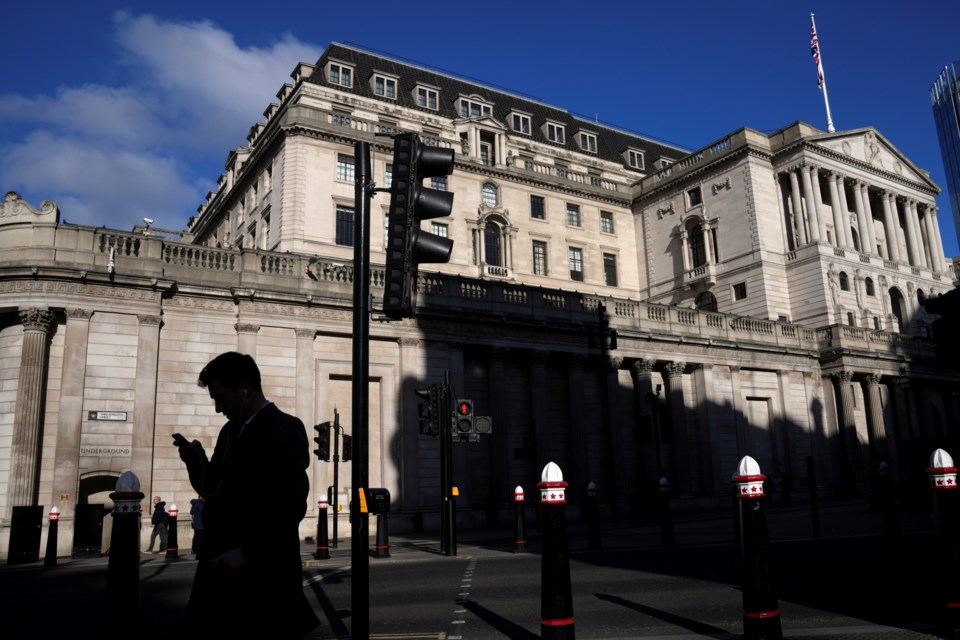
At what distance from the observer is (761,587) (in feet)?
23.2

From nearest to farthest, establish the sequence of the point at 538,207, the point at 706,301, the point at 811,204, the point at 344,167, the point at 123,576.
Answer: the point at 123,576 → the point at 344,167 → the point at 811,204 → the point at 538,207 → the point at 706,301

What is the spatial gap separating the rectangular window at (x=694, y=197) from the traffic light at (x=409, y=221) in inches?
1939

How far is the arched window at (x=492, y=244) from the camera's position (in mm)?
48781

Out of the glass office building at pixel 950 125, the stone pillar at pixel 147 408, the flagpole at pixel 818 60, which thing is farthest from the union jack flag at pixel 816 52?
the glass office building at pixel 950 125

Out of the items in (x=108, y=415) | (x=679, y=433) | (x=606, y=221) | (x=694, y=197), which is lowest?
(x=679, y=433)

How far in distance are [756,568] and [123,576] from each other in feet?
17.9

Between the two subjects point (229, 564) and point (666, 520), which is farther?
point (666, 520)

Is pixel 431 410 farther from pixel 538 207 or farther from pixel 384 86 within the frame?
pixel 384 86

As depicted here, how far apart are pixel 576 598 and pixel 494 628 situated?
231 cm

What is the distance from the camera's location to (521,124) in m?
60.4

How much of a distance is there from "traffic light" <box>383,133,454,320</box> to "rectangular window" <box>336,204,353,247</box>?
38.3m

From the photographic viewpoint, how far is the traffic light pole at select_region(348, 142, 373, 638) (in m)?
5.50

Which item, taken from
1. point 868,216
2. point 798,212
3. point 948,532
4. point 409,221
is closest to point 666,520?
point 948,532

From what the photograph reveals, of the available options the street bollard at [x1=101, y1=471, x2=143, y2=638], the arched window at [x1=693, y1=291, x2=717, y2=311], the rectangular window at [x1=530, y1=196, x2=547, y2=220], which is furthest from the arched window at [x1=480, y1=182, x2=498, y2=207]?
the street bollard at [x1=101, y1=471, x2=143, y2=638]
